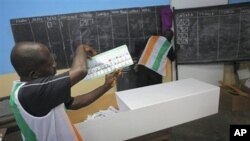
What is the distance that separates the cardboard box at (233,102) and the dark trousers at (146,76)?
93cm

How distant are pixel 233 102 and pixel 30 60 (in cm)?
265

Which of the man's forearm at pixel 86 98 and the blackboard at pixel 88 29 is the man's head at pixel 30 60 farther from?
the blackboard at pixel 88 29

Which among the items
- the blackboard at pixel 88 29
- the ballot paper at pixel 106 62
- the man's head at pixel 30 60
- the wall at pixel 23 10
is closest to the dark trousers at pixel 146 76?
the blackboard at pixel 88 29

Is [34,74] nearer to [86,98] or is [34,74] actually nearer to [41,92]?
[41,92]

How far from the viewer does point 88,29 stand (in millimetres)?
2660

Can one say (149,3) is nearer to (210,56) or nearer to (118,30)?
(118,30)

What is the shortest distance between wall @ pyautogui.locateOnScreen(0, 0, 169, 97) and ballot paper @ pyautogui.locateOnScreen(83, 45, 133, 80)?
122cm

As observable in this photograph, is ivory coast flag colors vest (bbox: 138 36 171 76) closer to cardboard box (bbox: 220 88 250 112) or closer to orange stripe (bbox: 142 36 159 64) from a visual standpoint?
orange stripe (bbox: 142 36 159 64)

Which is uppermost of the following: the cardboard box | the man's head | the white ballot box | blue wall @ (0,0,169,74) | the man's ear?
blue wall @ (0,0,169,74)

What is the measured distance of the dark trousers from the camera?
2916 millimetres

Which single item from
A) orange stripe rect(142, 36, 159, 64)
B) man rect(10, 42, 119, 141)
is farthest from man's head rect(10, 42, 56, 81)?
orange stripe rect(142, 36, 159, 64)

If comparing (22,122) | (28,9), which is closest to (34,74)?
(22,122)

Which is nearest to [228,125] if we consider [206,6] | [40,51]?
[206,6]

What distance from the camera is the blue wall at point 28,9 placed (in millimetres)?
2395
